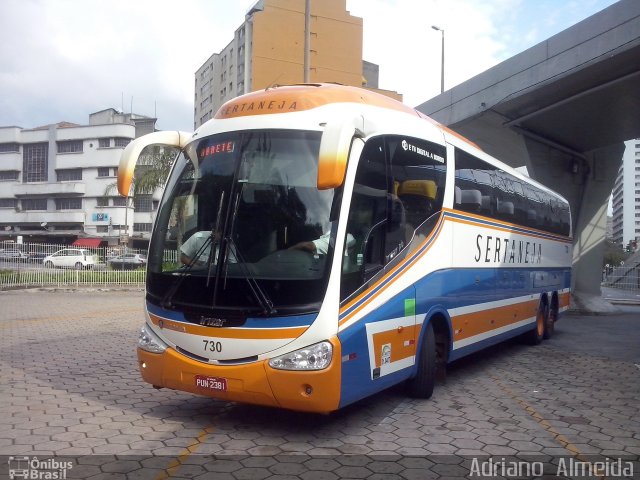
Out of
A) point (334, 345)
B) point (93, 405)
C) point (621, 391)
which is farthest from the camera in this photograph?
point (621, 391)

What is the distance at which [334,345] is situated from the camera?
539 centimetres

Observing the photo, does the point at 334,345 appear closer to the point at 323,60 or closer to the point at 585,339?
the point at 585,339

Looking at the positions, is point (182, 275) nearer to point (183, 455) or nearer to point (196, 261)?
point (196, 261)

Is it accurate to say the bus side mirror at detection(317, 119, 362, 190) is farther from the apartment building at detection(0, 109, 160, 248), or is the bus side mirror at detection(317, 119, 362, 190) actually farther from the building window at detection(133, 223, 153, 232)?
the building window at detection(133, 223, 153, 232)

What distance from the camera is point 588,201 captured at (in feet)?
77.6

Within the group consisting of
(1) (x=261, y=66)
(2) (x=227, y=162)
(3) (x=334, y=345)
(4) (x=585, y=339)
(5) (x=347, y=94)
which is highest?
(1) (x=261, y=66)

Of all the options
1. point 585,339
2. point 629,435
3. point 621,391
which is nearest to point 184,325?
point 629,435

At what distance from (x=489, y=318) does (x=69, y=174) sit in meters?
68.0

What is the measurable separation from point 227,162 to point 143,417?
9.28ft

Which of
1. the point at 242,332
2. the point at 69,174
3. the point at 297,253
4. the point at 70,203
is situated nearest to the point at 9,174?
the point at 69,174

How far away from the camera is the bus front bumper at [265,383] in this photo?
17.6 ft
